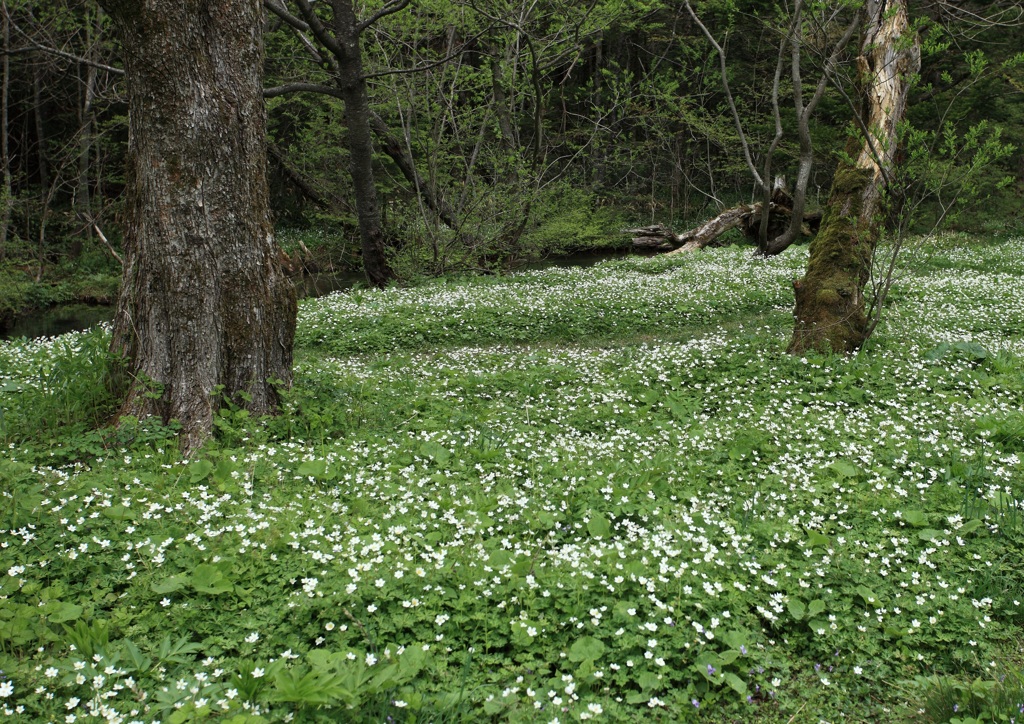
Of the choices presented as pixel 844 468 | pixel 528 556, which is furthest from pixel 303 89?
pixel 844 468

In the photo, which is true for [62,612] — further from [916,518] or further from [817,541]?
[916,518]

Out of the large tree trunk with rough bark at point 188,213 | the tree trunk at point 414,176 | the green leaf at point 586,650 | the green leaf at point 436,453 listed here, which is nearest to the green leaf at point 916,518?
the green leaf at point 586,650

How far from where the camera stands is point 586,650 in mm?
3699

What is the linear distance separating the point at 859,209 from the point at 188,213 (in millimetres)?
9024

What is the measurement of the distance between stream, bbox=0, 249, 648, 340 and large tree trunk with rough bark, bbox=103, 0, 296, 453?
10866 millimetres

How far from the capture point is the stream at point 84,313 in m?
18.9

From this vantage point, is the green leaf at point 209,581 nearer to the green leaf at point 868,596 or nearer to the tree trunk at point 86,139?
the green leaf at point 868,596

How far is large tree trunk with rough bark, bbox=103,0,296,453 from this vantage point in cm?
599

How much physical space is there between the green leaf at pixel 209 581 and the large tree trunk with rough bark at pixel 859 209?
26.7 ft

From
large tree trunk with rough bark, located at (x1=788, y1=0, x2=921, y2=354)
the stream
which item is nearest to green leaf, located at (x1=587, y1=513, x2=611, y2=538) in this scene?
large tree trunk with rough bark, located at (x1=788, y1=0, x2=921, y2=354)

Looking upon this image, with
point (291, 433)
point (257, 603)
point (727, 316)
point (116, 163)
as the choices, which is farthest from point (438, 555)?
point (116, 163)

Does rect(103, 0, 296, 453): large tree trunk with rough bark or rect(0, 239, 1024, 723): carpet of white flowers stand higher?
rect(103, 0, 296, 453): large tree trunk with rough bark

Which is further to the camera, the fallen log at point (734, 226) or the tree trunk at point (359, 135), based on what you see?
the fallen log at point (734, 226)

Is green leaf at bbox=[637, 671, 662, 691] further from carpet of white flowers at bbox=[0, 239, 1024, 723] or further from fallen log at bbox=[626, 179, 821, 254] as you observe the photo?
fallen log at bbox=[626, 179, 821, 254]
